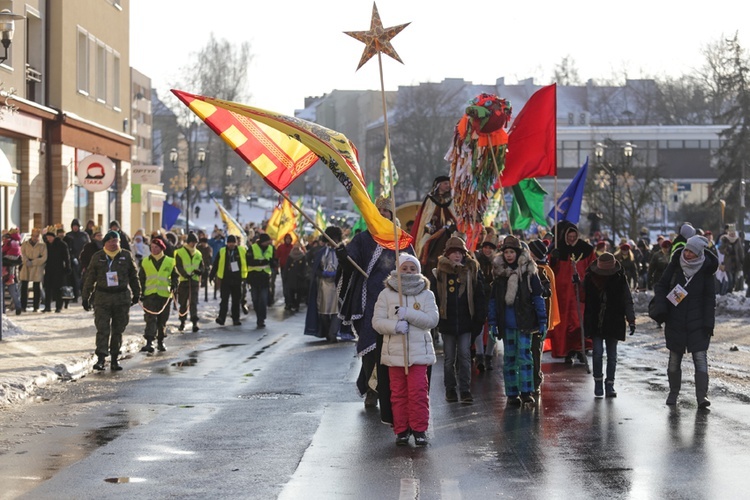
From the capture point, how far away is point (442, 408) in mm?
13422

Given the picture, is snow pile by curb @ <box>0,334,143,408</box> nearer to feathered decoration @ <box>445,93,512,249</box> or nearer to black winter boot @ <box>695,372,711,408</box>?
feathered decoration @ <box>445,93,512,249</box>

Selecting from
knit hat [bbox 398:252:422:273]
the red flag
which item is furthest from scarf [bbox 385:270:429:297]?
the red flag

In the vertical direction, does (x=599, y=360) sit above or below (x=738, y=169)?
below

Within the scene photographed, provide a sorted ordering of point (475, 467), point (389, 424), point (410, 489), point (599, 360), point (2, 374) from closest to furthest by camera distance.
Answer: point (410, 489) → point (475, 467) → point (389, 424) → point (599, 360) → point (2, 374)

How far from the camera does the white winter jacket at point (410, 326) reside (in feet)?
36.2

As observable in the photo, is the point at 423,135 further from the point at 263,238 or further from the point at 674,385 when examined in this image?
the point at 674,385

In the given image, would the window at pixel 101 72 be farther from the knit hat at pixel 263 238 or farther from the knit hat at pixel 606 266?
the knit hat at pixel 606 266

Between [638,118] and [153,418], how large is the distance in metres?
112

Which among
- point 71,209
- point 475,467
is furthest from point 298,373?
point 71,209

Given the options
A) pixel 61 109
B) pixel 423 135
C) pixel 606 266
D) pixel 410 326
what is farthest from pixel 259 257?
pixel 423 135

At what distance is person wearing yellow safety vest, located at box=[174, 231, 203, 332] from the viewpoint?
80.3 feet

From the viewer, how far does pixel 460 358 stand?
1391 cm

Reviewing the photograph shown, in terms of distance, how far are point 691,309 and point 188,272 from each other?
42.0 feet

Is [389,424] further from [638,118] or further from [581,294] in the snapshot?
[638,118]
